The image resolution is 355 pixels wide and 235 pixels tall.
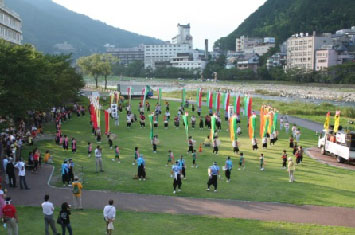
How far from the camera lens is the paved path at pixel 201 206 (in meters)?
14.4

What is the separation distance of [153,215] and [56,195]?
4778 millimetres

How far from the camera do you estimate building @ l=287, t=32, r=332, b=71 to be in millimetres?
111375

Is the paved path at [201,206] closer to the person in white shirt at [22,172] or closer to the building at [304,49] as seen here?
the person in white shirt at [22,172]

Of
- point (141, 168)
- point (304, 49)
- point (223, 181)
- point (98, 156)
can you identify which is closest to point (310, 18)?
point (304, 49)

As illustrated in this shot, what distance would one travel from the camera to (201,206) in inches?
609

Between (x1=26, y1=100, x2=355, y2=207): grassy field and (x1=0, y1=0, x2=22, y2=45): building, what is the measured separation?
38.3 m

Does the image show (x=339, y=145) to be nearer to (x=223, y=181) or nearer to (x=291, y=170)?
(x=291, y=170)

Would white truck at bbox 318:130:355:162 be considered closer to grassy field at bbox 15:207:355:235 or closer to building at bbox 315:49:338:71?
grassy field at bbox 15:207:355:235

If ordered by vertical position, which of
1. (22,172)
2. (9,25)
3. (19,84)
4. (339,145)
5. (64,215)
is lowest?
(64,215)

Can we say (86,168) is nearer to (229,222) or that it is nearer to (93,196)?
(93,196)

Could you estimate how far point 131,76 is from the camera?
532 feet

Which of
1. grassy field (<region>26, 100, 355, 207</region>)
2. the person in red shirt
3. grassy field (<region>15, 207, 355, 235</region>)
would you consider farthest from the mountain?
the person in red shirt

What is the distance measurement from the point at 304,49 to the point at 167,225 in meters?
111

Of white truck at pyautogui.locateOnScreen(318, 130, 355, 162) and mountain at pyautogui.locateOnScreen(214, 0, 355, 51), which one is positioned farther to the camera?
mountain at pyautogui.locateOnScreen(214, 0, 355, 51)
